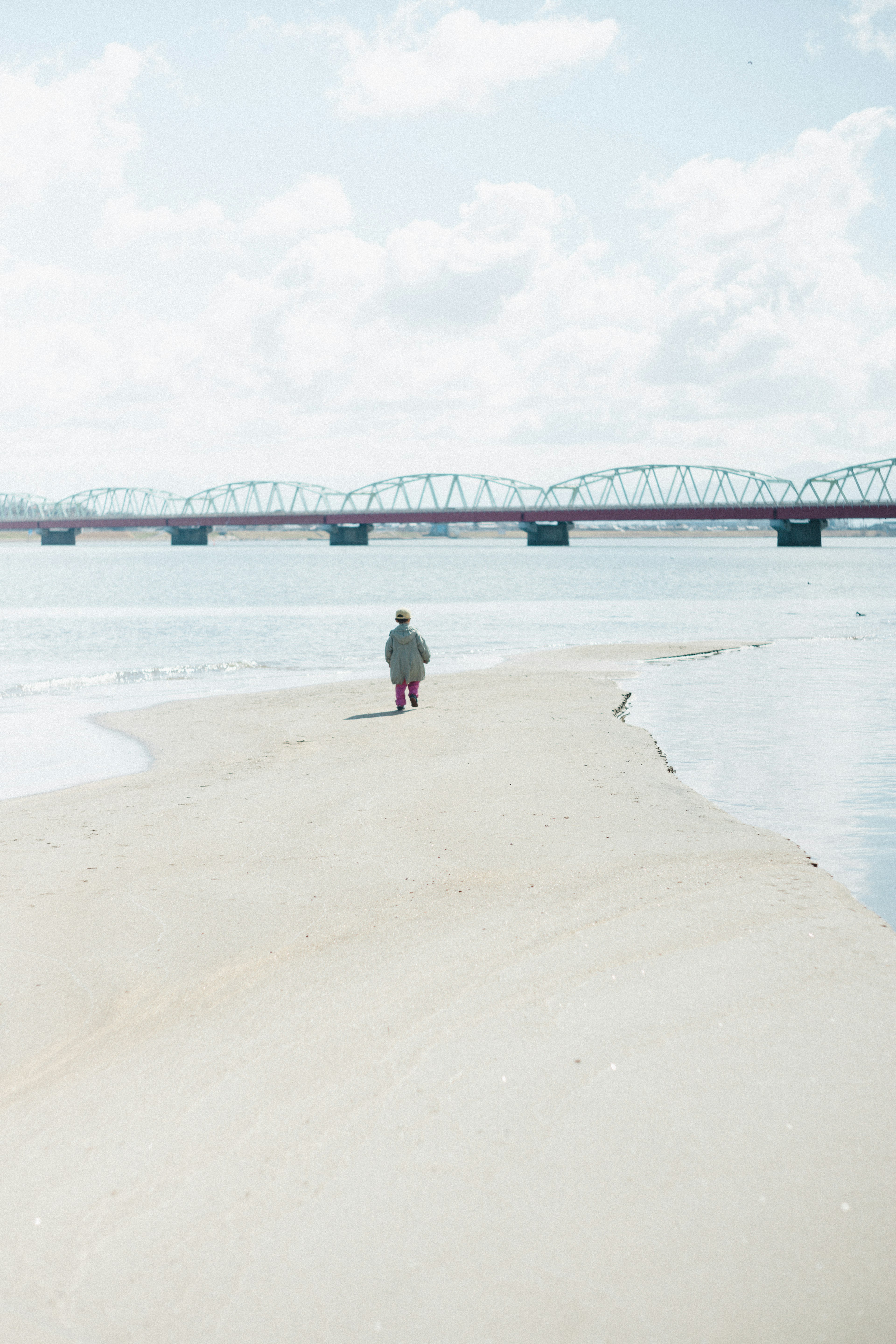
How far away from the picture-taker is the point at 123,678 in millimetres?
30750

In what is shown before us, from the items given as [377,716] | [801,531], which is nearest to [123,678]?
[377,716]

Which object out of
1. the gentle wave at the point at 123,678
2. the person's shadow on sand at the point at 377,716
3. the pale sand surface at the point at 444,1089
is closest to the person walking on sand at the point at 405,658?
the person's shadow on sand at the point at 377,716

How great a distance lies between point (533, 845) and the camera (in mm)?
10555

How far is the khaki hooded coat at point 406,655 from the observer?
20.2 metres

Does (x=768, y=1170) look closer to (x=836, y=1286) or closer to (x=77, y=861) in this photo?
(x=836, y=1286)

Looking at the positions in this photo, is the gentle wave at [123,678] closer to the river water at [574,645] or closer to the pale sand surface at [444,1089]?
the river water at [574,645]

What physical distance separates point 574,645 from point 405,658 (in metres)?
20.2

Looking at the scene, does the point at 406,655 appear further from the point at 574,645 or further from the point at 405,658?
the point at 574,645

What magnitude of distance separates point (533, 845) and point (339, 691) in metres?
14.8

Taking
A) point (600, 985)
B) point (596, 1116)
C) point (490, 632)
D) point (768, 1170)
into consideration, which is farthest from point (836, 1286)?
point (490, 632)

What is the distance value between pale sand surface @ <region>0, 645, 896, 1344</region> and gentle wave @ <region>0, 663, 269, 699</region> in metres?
17.4

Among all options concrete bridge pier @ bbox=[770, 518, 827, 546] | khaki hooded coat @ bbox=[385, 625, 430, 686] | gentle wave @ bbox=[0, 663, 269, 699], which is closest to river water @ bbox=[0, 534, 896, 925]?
gentle wave @ bbox=[0, 663, 269, 699]

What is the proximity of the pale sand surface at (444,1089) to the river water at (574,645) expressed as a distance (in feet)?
9.19

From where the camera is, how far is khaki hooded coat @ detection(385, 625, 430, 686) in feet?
66.4
